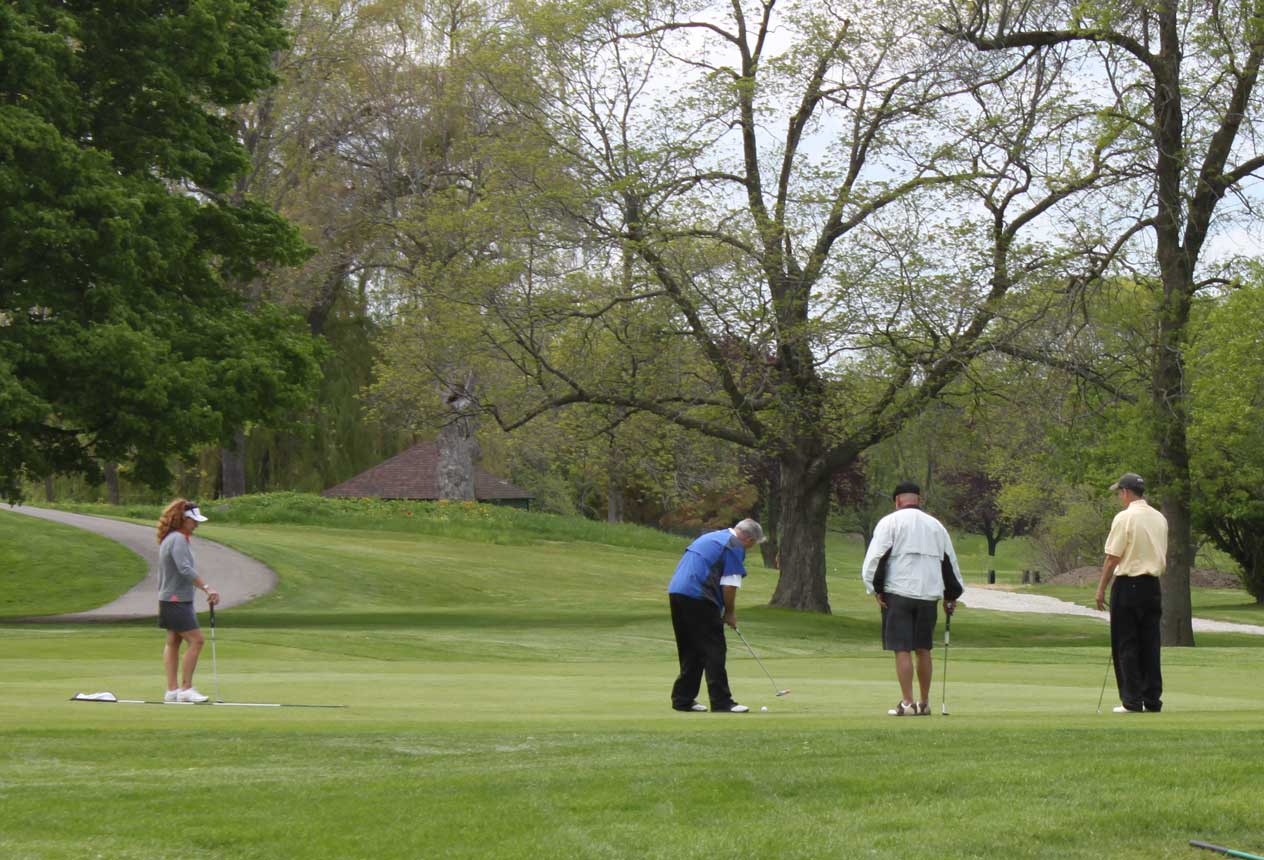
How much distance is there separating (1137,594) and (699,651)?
3859mm

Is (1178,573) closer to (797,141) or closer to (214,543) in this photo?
(797,141)

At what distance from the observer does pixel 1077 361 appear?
30031 millimetres

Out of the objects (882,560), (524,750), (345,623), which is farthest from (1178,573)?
(524,750)

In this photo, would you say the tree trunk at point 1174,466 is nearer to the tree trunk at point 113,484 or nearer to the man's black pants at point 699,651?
the man's black pants at point 699,651

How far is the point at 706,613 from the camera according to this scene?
1350cm

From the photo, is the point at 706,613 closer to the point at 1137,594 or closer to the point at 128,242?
the point at 1137,594

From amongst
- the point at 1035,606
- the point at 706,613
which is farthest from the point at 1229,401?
the point at 1035,606

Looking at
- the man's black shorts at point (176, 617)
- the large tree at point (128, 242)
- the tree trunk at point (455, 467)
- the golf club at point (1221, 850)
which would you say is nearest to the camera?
the golf club at point (1221, 850)

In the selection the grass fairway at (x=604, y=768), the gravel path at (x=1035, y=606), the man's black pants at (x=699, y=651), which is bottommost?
the gravel path at (x=1035, y=606)

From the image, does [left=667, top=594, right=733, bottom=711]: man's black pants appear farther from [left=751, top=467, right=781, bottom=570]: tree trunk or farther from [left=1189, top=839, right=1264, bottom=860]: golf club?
[left=751, top=467, right=781, bottom=570]: tree trunk

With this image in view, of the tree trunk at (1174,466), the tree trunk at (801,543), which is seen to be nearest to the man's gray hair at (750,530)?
the tree trunk at (1174,466)

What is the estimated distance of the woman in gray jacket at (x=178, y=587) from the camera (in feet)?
47.0

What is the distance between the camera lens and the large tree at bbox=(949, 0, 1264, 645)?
2733 cm

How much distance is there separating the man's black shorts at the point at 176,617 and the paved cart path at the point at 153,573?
1730 cm
